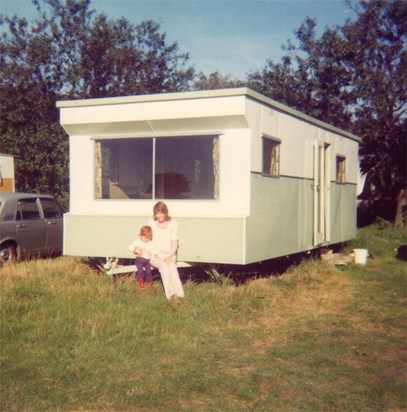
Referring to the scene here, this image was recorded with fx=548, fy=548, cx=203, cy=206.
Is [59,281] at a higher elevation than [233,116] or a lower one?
lower

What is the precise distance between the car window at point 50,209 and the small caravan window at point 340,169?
6.29 metres

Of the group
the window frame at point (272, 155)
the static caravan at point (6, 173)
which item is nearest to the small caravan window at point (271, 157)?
the window frame at point (272, 155)

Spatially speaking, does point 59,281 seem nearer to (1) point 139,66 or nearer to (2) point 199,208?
(2) point 199,208

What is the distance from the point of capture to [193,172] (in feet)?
29.8

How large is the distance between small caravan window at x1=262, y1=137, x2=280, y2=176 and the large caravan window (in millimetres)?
886

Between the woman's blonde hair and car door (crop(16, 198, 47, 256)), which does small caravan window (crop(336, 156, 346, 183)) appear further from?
car door (crop(16, 198, 47, 256))

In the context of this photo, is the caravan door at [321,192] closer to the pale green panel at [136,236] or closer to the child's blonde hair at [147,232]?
the pale green panel at [136,236]

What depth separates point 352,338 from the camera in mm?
6020

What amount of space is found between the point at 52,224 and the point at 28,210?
73 cm

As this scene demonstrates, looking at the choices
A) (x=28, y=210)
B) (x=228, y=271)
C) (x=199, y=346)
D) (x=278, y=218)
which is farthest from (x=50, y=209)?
(x=199, y=346)

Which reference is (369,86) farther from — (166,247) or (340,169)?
(166,247)

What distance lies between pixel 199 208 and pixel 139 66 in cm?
1707

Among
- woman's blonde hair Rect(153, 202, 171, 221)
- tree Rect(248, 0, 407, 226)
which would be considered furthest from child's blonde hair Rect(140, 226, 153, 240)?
tree Rect(248, 0, 407, 226)

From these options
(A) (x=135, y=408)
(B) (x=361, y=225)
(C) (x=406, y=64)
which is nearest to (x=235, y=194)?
(A) (x=135, y=408)
